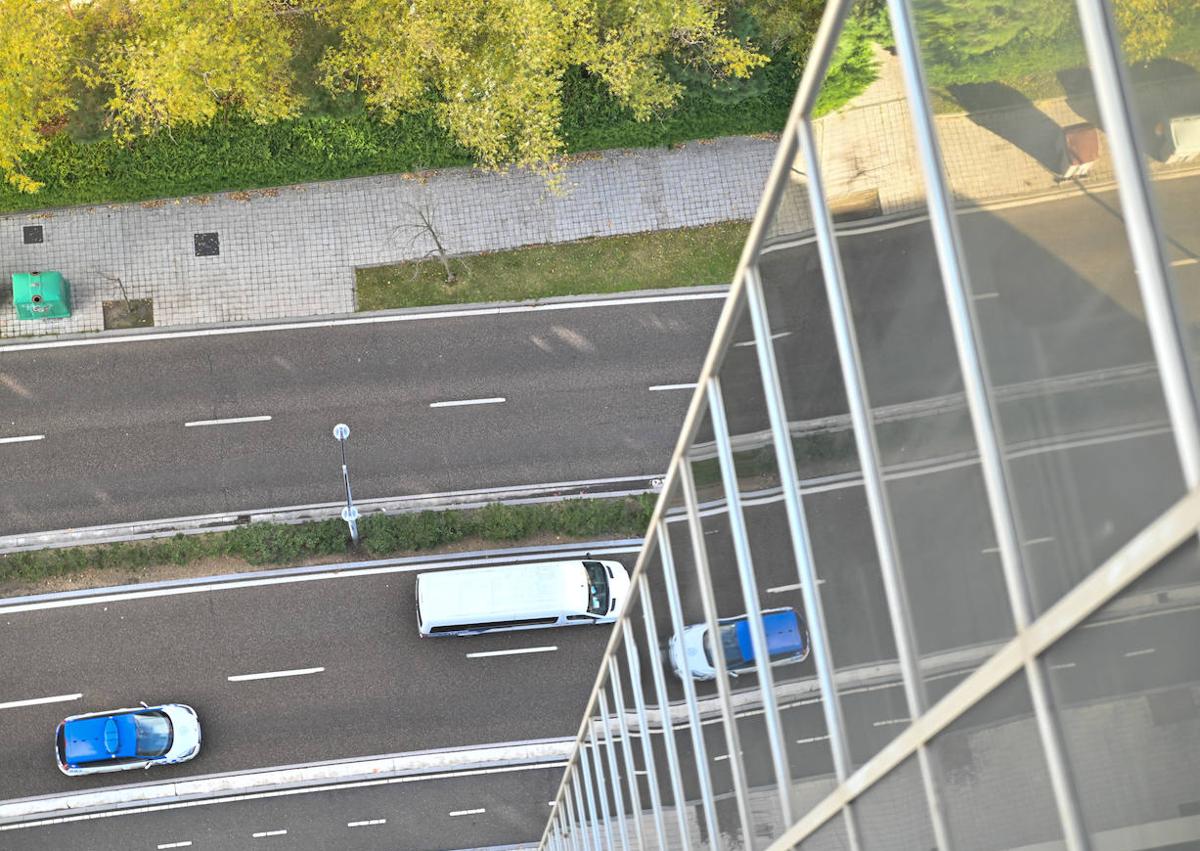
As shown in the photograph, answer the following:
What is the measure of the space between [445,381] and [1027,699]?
23377 mm

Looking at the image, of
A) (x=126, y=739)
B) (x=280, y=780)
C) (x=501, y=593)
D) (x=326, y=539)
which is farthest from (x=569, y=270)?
(x=126, y=739)

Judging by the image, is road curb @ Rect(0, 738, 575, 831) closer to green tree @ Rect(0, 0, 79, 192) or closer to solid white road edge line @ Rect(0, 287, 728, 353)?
solid white road edge line @ Rect(0, 287, 728, 353)

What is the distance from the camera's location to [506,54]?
79.0ft

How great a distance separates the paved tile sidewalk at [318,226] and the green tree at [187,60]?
8.29 ft

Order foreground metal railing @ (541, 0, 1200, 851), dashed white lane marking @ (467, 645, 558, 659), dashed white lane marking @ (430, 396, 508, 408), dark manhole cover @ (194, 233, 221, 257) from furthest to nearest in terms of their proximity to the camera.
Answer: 1. dark manhole cover @ (194, 233, 221, 257)
2. dashed white lane marking @ (430, 396, 508, 408)
3. dashed white lane marking @ (467, 645, 558, 659)
4. foreground metal railing @ (541, 0, 1200, 851)

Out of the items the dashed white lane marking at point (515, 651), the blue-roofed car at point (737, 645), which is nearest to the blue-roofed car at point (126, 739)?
the dashed white lane marking at point (515, 651)

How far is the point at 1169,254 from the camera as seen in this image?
3256 mm

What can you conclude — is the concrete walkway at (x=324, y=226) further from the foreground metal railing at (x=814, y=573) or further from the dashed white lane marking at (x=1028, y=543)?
the dashed white lane marking at (x=1028, y=543)

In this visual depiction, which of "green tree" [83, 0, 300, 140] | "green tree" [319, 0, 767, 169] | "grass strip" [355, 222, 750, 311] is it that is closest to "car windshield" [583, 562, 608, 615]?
"grass strip" [355, 222, 750, 311]

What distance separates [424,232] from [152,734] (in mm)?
13511

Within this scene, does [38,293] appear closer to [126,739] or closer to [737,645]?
[126,739]

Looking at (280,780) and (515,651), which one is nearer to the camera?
(280,780)

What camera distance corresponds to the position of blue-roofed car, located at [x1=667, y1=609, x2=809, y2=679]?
7023 mm

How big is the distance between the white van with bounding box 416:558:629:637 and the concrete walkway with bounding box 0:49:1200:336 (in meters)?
7.83
